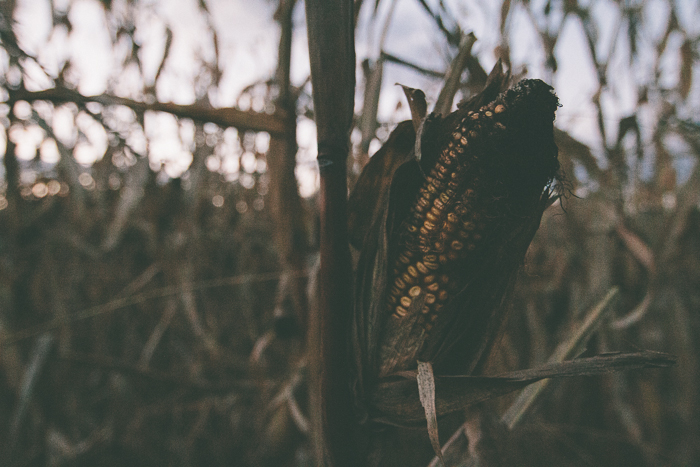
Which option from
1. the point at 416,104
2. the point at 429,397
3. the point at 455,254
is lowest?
the point at 429,397

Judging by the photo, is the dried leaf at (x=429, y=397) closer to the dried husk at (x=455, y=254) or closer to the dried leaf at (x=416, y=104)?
the dried husk at (x=455, y=254)

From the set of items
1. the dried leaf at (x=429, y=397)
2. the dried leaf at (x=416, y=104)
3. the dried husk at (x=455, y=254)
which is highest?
the dried leaf at (x=416, y=104)

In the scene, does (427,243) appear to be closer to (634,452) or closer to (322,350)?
(322,350)

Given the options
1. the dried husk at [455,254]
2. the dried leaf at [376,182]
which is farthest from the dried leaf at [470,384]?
the dried leaf at [376,182]

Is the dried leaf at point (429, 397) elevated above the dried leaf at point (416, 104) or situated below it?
below

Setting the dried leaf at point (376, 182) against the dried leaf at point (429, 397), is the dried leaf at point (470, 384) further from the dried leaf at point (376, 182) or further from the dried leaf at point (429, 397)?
the dried leaf at point (376, 182)

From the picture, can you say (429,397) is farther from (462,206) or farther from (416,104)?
(416,104)

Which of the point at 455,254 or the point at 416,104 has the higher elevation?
the point at 416,104

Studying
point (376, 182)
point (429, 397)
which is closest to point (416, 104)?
point (376, 182)

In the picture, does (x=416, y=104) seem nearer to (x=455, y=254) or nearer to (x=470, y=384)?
(x=455, y=254)

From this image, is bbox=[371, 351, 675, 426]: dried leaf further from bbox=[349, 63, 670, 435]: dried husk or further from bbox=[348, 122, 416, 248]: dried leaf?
bbox=[348, 122, 416, 248]: dried leaf

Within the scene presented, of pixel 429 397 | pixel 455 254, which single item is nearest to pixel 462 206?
pixel 455 254
